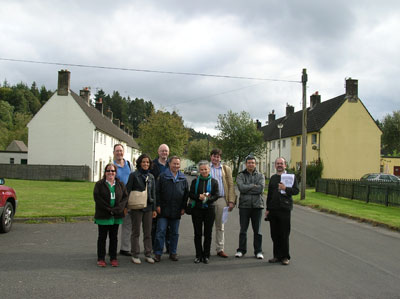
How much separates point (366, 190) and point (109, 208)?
56.8 feet

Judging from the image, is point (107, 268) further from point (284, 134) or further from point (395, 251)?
point (284, 134)

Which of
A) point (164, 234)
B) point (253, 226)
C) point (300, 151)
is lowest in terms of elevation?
point (164, 234)

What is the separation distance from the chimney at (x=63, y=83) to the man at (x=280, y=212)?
36080 mm

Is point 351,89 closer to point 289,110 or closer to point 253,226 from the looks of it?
point 289,110

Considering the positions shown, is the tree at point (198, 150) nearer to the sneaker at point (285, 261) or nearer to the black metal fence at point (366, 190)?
the black metal fence at point (366, 190)

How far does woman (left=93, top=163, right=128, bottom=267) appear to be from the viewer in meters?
6.39

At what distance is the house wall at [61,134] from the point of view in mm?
39719

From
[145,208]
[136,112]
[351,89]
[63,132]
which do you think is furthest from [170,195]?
[136,112]

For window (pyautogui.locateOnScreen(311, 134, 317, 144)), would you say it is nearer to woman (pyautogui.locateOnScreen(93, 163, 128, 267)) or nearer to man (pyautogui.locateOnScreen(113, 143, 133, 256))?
man (pyautogui.locateOnScreen(113, 143, 133, 256))

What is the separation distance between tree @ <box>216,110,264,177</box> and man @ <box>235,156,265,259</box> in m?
37.3

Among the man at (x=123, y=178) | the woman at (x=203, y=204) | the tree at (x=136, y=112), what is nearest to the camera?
the woman at (x=203, y=204)

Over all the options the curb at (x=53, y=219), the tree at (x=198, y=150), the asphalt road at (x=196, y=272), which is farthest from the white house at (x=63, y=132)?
the tree at (x=198, y=150)

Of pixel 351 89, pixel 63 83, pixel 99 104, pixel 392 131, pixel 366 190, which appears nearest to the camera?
pixel 366 190

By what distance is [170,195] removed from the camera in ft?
22.8
